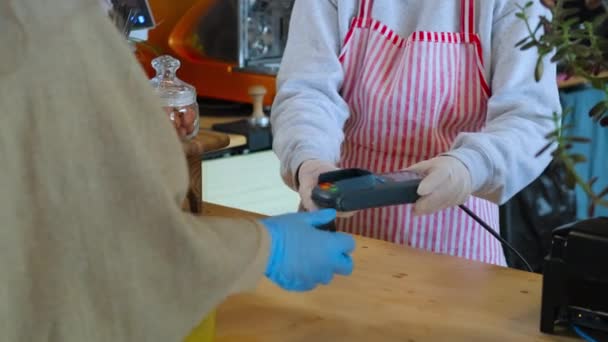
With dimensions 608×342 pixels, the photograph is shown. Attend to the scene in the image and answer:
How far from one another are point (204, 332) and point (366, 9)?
23.6 inches

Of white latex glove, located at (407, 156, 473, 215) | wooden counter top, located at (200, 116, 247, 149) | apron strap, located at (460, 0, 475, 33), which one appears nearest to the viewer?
white latex glove, located at (407, 156, 473, 215)

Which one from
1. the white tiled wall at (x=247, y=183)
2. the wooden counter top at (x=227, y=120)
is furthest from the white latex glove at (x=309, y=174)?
the white tiled wall at (x=247, y=183)

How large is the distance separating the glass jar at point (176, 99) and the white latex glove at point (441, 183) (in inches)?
15.0

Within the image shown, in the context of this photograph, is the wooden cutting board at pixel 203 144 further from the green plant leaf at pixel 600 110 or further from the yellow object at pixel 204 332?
the green plant leaf at pixel 600 110

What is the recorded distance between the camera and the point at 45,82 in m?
0.52

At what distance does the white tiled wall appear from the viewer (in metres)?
1.88

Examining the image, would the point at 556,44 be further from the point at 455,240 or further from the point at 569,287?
the point at 455,240

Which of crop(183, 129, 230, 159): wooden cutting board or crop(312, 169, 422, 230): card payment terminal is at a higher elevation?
crop(312, 169, 422, 230): card payment terminal

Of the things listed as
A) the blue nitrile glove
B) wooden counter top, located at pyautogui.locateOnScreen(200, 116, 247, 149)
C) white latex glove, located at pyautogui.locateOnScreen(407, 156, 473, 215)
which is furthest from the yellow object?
wooden counter top, located at pyautogui.locateOnScreen(200, 116, 247, 149)

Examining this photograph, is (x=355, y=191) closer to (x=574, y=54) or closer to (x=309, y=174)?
(x=309, y=174)

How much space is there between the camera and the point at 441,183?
927 mm

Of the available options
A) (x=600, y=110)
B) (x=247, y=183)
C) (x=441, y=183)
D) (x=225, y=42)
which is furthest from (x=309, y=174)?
(x=225, y=42)

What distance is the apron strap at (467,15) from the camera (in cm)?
111

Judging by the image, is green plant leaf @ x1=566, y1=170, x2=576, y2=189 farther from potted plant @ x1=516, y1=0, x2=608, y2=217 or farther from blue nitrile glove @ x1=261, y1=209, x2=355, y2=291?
blue nitrile glove @ x1=261, y1=209, x2=355, y2=291
